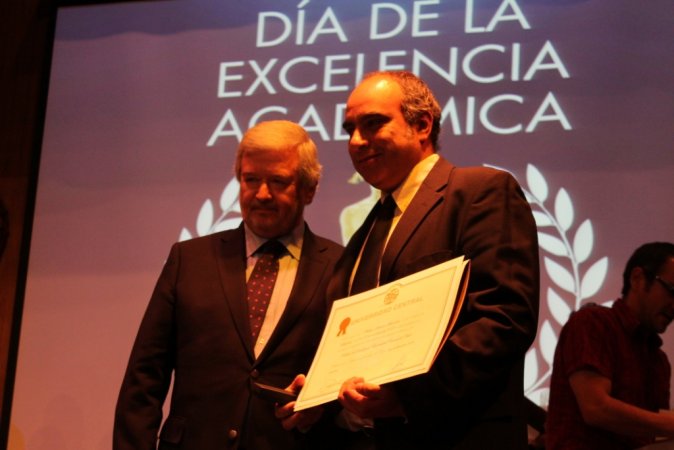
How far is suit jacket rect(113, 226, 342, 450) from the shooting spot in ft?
8.64

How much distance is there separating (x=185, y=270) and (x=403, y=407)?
3.78 ft

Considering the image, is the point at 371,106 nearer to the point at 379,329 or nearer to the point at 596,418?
the point at 379,329

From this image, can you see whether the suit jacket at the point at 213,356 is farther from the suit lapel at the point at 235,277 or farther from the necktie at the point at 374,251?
the necktie at the point at 374,251

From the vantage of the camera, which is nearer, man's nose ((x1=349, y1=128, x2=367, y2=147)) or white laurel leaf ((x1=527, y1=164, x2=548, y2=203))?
man's nose ((x1=349, y1=128, x2=367, y2=147))

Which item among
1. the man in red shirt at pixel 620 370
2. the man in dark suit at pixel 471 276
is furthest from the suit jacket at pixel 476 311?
the man in red shirt at pixel 620 370

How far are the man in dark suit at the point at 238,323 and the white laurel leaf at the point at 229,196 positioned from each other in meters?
1.41

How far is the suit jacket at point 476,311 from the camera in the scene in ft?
6.22

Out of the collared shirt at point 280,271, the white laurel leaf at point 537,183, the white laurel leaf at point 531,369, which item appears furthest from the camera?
the white laurel leaf at point 537,183

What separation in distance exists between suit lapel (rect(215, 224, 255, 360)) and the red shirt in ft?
3.56

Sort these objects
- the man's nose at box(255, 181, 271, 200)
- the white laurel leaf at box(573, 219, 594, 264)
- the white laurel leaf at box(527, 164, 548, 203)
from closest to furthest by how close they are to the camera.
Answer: the man's nose at box(255, 181, 271, 200)
the white laurel leaf at box(573, 219, 594, 264)
the white laurel leaf at box(527, 164, 548, 203)

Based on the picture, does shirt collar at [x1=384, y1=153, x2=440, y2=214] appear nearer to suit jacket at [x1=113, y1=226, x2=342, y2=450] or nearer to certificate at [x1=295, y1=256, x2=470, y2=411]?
certificate at [x1=295, y1=256, x2=470, y2=411]

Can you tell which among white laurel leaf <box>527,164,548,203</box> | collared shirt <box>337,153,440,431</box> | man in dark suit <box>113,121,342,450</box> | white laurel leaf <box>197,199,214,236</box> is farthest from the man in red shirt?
white laurel leaf <box>197,199,214,236</box>

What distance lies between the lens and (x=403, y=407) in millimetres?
1897

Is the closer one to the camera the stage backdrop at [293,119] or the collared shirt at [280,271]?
the collared shirt at [280,271]
